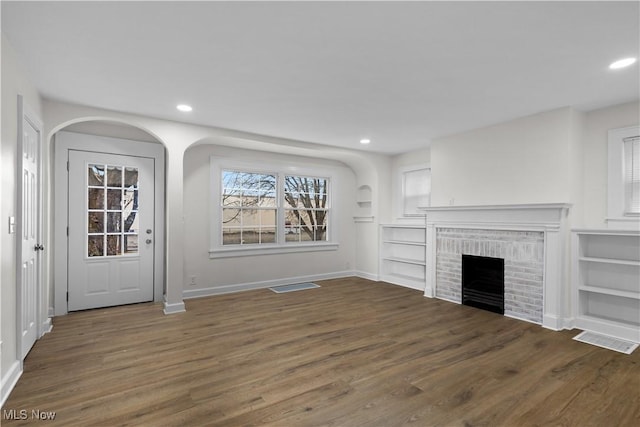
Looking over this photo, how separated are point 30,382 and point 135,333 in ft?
3.51

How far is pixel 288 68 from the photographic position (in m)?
2.82

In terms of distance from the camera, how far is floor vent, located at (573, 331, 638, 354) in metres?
3.15

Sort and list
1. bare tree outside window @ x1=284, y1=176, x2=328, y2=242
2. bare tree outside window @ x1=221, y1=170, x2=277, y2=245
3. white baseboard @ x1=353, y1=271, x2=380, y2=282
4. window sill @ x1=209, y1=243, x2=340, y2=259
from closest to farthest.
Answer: window sill @ x1=209, y1=243, x2=340, y2=259 < bare tree outside window @ x1=221, y1=170, x2=277, y2=245 < bare tree outside window @ x1=284, y1=176, x2=328, y2=242 < white baseboard @ x1=353, y1=271, x2=380, y2=282

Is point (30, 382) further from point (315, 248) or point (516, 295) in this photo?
point (516, 295)

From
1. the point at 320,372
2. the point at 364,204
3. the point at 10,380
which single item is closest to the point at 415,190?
the point at 364,204

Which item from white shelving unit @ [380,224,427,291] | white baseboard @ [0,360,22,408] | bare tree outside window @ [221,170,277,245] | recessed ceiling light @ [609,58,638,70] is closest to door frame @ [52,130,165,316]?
bare tree outside window @ [221,170,277,245]

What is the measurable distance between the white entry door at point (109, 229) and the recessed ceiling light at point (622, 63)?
17.6 feet

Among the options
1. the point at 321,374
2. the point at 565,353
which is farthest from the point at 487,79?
the point at 321,374

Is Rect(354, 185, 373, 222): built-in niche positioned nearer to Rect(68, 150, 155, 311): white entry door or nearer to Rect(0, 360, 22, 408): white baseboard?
Rect(68, 150, 155, 311): white entry door

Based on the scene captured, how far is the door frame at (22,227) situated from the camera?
2.55 metres

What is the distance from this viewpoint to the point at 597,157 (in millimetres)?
3859

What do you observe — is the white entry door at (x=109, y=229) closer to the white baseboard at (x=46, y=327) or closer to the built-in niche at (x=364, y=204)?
the white baseboard at (x=46, y=327)

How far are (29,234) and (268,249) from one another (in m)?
3.33

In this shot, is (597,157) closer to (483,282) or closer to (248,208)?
(483,282)
